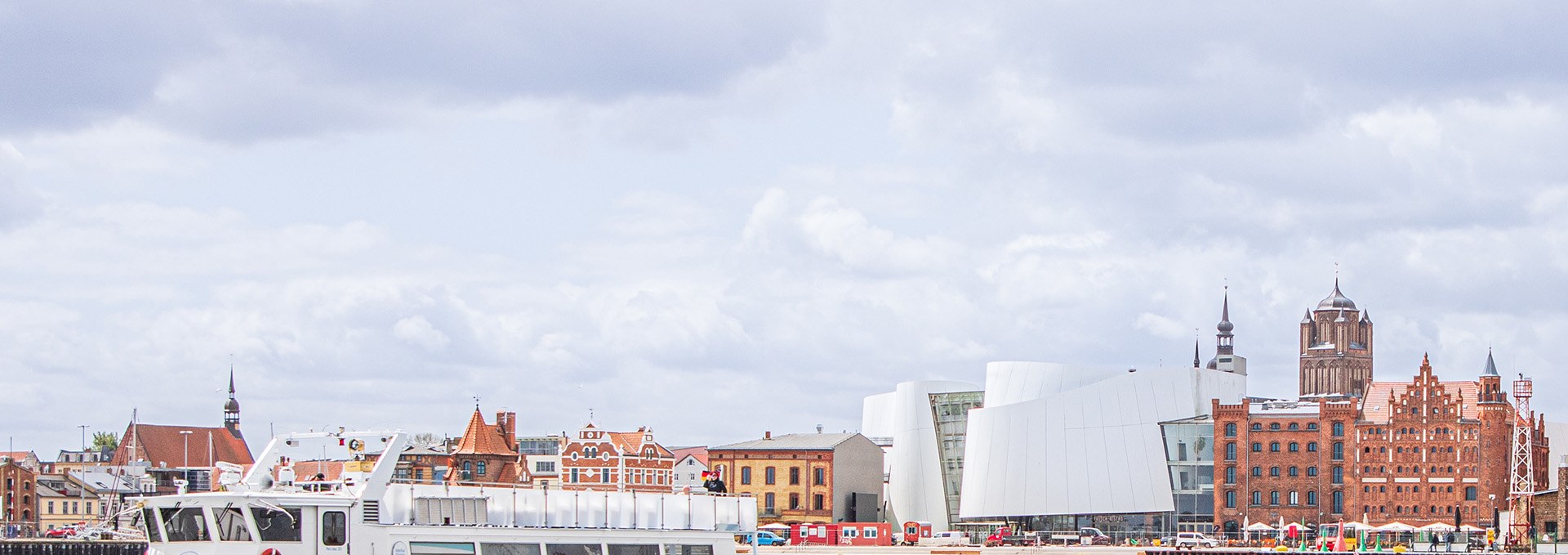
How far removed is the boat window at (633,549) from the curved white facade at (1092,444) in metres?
94.9

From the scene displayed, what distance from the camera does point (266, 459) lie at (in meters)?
30.8

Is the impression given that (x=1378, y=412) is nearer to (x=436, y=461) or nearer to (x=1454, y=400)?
(x=1454, y=400)

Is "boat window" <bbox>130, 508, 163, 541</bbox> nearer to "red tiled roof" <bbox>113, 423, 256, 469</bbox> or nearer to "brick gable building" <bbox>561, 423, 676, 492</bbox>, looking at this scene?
"brick gable building" <bbox>561, 423, 676, 492</bbox>

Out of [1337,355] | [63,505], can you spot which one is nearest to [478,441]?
[63,505]

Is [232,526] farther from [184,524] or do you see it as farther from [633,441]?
[633,441]

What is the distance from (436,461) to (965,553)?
56414 millimetres

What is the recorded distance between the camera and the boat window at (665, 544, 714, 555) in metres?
34.8

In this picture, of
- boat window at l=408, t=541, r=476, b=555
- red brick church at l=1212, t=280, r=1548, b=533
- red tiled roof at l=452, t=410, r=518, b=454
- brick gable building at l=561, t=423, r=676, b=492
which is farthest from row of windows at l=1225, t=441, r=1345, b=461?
boat window at l=408, t=541, r=476, b=555

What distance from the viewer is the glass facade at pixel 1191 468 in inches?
4963

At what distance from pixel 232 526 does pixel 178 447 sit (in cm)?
15281

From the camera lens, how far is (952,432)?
141750mm

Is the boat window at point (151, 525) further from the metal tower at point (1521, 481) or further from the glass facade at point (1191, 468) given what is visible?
the glass facade at point (1191, 468)

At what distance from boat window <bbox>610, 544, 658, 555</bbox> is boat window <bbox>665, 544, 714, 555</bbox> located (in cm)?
28

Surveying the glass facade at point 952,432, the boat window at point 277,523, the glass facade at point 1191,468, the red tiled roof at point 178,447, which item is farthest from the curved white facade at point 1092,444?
the boat window at point 277,523
